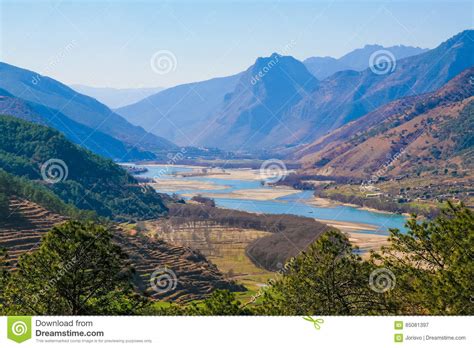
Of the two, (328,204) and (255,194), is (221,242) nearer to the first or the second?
(328,204)

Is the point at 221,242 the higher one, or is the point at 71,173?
the point at 71,173

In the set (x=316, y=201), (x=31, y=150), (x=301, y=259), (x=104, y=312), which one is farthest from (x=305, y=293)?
(x=316, y=201)

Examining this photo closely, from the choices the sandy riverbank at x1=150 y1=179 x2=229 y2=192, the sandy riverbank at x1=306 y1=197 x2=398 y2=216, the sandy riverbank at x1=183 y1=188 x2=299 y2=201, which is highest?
the sandy riverbank at x1=150 y1=179 x2=229 y2=192

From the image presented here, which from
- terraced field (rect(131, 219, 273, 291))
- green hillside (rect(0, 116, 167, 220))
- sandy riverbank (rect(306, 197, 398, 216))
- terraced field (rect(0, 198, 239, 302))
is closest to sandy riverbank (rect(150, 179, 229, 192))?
green hillside (rect(0, 116, 167, 220))

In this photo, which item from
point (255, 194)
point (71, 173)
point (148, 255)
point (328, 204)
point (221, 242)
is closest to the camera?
point (148, 255)

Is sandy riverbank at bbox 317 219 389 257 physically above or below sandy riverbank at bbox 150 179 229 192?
below

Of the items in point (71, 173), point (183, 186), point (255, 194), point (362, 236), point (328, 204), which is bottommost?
point (362, 236)

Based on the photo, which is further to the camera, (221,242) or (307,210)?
(307,210)

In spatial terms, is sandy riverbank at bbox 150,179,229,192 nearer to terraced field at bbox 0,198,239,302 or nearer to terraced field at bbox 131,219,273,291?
terraced field at bbox 131,219,273,291

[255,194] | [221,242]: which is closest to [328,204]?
[255,194]

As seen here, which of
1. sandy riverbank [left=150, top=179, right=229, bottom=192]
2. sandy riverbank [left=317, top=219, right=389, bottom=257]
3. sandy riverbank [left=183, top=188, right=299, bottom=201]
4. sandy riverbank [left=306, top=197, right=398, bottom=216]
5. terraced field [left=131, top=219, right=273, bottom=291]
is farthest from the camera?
sandy riverbank [left=150, top=179, right=229, bottom=192]

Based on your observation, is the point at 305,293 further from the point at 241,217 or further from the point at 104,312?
the point at 241,217
